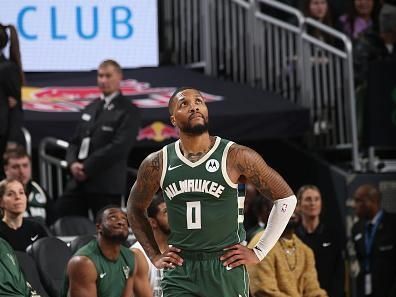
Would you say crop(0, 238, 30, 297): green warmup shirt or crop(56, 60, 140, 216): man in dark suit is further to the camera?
crop(56, 60, 140, 216): man in dark suit

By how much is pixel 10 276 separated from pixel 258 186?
2562 mm

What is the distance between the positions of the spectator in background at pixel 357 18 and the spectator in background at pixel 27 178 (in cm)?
495

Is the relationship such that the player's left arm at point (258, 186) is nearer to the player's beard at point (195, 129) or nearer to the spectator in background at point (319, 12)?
the player's beard at point (195, 129)

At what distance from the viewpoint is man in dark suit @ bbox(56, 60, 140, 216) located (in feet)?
39.4

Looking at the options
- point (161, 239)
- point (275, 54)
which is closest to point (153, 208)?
point (161, 239)

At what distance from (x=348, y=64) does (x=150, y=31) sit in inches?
105

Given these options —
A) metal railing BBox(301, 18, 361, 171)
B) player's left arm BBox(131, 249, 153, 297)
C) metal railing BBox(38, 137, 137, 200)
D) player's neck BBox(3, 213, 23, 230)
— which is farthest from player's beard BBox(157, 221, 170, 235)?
metal railing BBox(301, 18, 361, 171)

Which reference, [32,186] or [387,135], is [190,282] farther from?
[387,135]

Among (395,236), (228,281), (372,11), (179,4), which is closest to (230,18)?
(179,4)

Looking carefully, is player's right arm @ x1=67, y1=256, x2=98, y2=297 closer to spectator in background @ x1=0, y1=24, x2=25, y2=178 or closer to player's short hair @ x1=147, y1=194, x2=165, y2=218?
player's short hair @ x1=147, y1=194, x2=165, y2=218

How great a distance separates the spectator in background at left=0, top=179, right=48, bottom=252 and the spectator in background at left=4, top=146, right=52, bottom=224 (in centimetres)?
77

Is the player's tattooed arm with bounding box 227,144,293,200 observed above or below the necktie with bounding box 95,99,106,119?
below

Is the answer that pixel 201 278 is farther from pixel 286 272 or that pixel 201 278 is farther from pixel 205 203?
pixel 286 272

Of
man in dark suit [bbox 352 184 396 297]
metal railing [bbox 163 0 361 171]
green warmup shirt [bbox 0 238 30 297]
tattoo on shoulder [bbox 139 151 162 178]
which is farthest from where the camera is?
metal railing [bbox 163 0 361 171]
